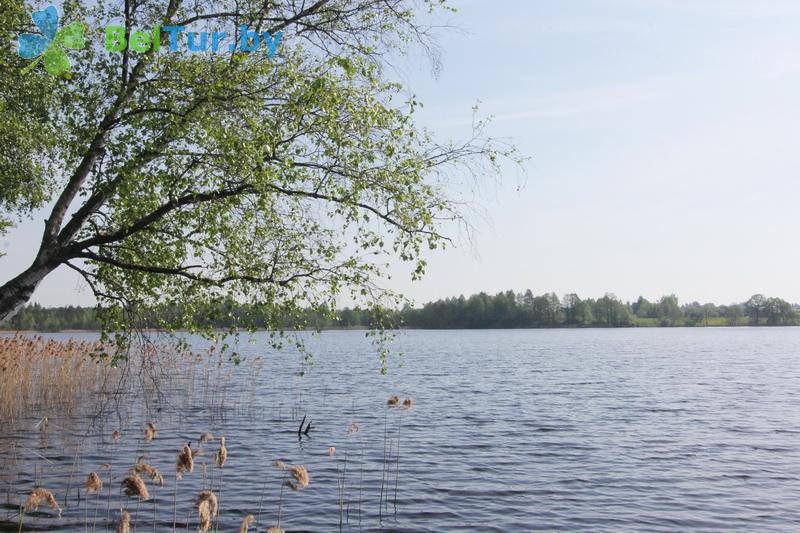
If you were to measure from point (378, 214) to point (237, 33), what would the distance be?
4257 millimetres

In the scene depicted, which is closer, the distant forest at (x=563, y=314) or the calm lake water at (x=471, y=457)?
the calm lake water at (x=471, y=457)

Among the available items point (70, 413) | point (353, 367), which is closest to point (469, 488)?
point (70, 413)

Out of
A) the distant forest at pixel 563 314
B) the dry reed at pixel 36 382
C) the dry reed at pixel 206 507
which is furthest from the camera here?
the distant forest at pixel 563 314

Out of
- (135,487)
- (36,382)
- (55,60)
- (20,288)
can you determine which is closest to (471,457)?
(20,288)

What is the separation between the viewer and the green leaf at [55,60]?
43.7ft

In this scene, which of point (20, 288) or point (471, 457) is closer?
point (20, 288)

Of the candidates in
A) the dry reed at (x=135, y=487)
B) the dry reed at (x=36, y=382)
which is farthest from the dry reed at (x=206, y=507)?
the dry reed at (x=36, y=382)

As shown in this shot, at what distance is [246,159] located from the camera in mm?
11422

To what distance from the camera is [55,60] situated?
13.6 metres

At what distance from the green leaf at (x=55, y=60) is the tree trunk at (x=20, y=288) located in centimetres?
349

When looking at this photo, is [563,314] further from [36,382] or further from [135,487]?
[135,487]

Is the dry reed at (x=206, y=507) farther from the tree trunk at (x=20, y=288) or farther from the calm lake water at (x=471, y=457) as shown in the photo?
the tree trunk at (x=20, y=288)

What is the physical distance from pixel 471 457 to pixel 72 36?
12.1m

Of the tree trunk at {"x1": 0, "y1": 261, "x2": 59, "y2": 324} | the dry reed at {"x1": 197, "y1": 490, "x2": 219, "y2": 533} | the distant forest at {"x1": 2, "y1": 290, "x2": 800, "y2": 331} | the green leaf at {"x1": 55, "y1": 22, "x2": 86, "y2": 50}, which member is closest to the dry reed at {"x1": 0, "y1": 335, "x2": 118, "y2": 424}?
the tree trunk at {"x1": 0, "y1": 261, "x2": 59, "y2": 324}
